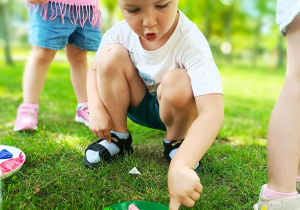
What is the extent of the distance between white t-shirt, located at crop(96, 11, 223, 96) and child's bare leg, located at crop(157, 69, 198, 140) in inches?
2.3

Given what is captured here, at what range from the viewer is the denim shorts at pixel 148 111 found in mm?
1838

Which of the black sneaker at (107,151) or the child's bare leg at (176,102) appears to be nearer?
the child's bare leg at (176,102)

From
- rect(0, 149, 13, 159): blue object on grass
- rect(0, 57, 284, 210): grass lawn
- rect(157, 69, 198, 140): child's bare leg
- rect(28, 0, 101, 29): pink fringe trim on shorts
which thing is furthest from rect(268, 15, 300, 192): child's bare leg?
rect(28, 0, 101, 29): pink fringe trim on shorts

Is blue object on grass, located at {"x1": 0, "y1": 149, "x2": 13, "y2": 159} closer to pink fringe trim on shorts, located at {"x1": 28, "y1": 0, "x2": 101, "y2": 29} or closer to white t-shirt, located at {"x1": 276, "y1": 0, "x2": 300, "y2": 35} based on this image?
pink fringe trim on shorts, located at {"x1": 28, "y1": 0, "x2": 101, "y2": 29}

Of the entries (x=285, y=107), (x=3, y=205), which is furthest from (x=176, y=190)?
(x=3, y=205)

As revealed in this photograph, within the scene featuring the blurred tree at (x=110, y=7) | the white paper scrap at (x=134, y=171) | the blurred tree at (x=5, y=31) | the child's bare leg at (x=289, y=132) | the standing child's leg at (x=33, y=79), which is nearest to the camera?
the child's bare leg at (x=289, y=132)

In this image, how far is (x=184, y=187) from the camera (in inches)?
44.8

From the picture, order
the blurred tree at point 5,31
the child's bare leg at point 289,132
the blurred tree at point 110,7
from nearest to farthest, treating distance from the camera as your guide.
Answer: the child's bare leg at point 289,132
the blurred tree at point 5,31
the blurred tree at point 110,7

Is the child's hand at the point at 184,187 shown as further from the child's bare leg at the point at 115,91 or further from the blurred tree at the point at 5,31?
the blurred tree at the point at 5,31

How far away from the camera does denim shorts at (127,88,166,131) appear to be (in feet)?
6.03

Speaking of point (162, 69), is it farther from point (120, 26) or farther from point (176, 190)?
point (176, 190)

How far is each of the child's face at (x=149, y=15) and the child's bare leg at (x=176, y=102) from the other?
0.23 meters

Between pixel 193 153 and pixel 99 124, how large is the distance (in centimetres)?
57

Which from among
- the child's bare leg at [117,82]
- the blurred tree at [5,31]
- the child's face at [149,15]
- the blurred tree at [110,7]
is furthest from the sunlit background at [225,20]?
the child's face at [149,15]
